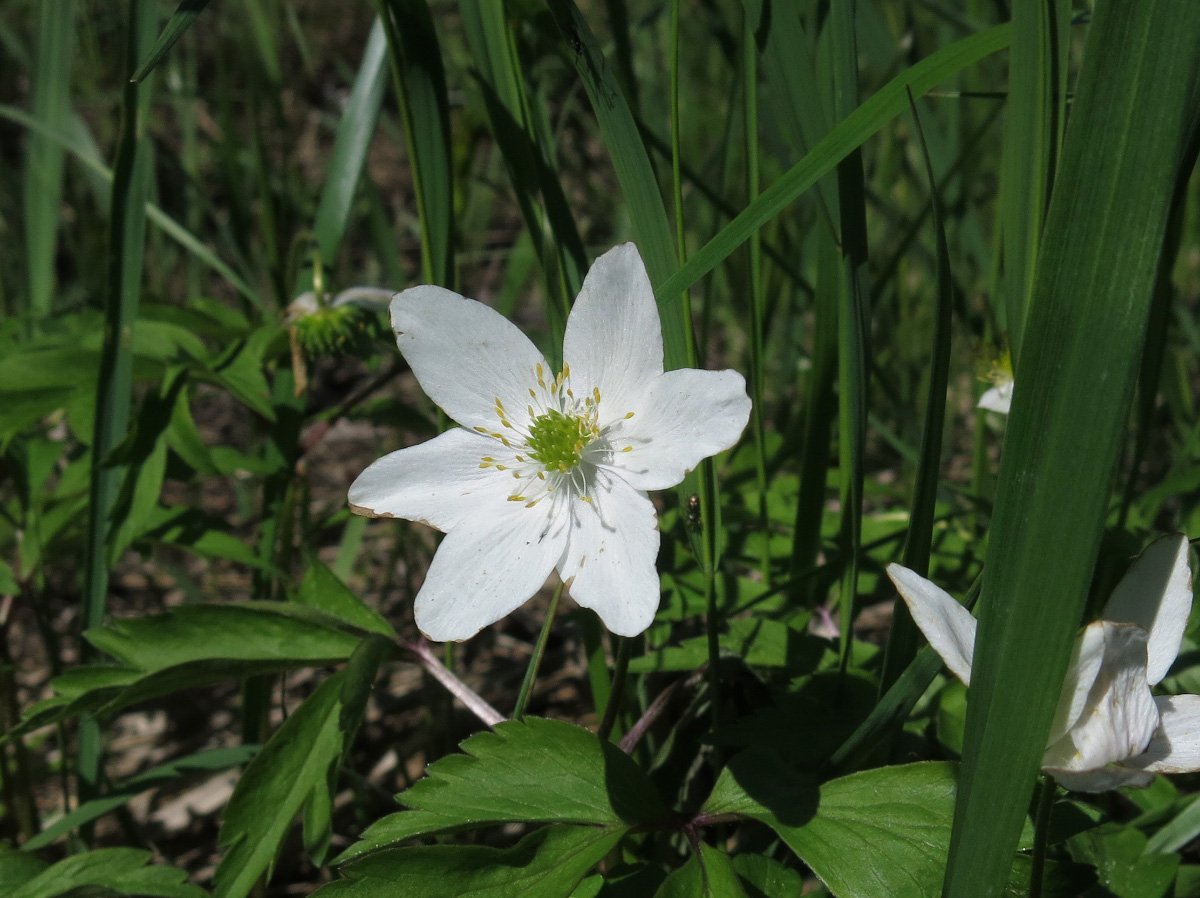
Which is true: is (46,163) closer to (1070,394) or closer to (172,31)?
(172,31)

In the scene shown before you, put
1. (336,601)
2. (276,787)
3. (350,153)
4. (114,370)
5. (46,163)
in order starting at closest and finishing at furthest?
1. (276,787)
2. (336,601)
3. (114,370)
4. (350,153)
5. (46,163)

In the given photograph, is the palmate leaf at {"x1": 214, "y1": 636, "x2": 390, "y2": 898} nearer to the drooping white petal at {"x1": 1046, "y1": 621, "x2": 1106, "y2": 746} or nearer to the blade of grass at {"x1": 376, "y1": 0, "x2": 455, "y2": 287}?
the blade of grass at {"x1": 376, "y1": 0, "x2": 455, "y2": 287}

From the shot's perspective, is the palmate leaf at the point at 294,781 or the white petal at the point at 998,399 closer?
the palmate leaf at the point at 294,781

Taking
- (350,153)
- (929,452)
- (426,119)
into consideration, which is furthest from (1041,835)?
(350,153)

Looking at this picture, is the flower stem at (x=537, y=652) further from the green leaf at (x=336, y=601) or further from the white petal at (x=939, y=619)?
the white petal at (x=939, y=619)

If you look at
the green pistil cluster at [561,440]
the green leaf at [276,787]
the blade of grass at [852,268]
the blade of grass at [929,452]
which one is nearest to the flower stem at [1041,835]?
the blade of grass at [929,452]

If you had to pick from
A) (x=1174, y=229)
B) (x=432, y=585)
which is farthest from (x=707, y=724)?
(x=1174, y=229)
